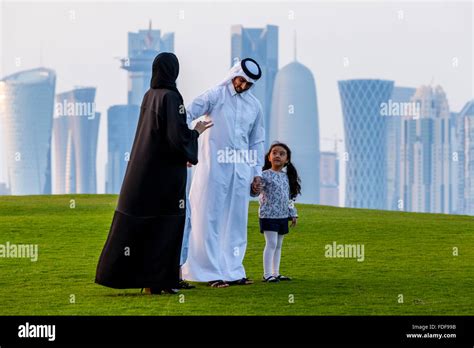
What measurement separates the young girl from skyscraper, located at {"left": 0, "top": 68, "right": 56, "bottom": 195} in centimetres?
16384

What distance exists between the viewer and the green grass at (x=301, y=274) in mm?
10961

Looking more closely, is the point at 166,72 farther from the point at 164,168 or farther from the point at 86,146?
the point at 86,146

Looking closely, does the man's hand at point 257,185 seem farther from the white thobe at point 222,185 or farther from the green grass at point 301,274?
the green grass at point 301,274

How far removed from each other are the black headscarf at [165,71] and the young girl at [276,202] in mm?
1809

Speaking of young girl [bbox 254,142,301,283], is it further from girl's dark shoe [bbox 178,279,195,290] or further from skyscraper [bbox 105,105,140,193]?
skyscraper [bbox 105,105,140,193]

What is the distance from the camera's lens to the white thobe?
12.8m

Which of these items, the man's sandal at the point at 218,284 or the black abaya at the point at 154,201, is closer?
the black abaya at the point at 154,201

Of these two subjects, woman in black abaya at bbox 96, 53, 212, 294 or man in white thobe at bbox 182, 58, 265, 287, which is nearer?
woman in black abaya at bbox 96, 53, 212, 294

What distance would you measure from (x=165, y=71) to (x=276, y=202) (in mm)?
2202

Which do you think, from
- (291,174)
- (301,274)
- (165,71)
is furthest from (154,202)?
(301,274)

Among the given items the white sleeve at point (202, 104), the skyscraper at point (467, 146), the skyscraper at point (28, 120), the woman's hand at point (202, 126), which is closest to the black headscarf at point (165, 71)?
the woman's hand at point (202, 126)

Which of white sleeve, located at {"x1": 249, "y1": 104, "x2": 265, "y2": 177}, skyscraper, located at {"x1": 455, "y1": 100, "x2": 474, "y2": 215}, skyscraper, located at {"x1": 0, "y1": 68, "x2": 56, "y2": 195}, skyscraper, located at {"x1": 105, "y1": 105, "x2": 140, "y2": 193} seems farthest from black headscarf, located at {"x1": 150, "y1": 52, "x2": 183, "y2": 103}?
skyscraper, located at {"x1": 0, "y1": 68, "x2": 56, "y2": 195}

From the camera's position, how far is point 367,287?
12.7m
